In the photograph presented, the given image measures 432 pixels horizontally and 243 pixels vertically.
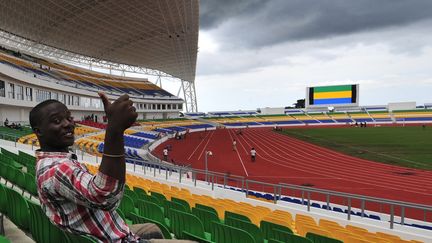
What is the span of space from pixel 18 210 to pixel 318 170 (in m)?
22.0

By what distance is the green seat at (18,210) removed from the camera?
3.86 meters

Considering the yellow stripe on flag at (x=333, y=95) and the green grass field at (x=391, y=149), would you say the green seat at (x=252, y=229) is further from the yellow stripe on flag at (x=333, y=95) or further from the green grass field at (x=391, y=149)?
the yellow stripe on flag at (x=333, y=95)

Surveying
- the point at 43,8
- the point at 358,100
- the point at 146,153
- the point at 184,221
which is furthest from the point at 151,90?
the point at 184,221

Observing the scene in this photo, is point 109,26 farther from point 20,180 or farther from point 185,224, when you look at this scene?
point 185,224

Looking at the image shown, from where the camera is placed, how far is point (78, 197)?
1921 millimetres

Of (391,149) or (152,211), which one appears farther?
(391,149)

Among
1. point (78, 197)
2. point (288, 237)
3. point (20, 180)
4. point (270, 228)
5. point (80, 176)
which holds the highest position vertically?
point (80, 176)

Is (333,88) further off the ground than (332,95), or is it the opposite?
(333,88)

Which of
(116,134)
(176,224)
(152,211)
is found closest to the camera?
(116,134)

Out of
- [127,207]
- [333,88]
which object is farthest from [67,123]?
[333,88]

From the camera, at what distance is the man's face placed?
85.7 inches

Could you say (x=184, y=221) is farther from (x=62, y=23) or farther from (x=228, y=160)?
(x=62, y=23)

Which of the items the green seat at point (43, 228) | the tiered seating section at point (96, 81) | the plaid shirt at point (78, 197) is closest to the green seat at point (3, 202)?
the green seat at point (43, 228)

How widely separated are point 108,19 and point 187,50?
858 inches
